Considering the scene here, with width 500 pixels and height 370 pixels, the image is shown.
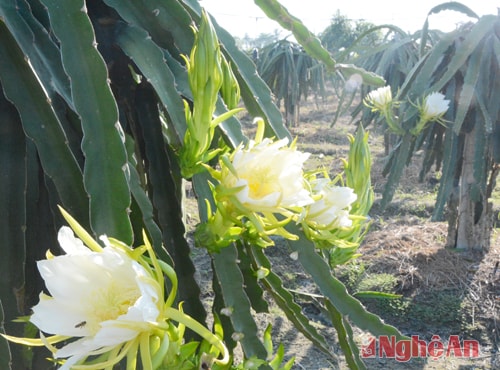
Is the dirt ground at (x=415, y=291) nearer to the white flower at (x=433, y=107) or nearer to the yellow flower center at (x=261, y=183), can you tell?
the white flower at (x=433, y=107)

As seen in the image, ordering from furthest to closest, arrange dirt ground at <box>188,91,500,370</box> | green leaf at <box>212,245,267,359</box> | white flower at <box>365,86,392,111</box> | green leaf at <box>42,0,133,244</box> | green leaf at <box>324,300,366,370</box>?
dirt ground at <box>188,91,500,370</box> < white flower at <box>365,86,392,111</box> < green leaf at <box>324,300,366,370</box> < green leaf at <box>212,245,267,359</box> < green leaf at <box>42,0,133,244</box>

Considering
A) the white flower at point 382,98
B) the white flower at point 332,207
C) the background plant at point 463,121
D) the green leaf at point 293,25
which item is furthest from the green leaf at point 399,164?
the white flower at point 332,207

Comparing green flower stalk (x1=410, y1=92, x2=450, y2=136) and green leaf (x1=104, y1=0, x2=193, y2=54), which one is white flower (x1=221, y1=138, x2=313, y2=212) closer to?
green leaf (x1=104, y1=0, x2=193, y2=54)

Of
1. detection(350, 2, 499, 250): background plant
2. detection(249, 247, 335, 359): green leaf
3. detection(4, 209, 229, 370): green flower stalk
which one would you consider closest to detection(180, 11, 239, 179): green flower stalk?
detection(4, 209, 229, 370): green flower stalk

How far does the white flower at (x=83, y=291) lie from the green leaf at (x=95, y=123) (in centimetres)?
11

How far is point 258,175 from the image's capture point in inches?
16.4

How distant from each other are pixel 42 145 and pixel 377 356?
5.17ft

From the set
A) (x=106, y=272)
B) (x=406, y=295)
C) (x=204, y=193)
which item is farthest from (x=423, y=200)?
(x=106, y=272)

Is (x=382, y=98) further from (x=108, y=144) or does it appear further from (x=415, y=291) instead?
(x=108, y=144)

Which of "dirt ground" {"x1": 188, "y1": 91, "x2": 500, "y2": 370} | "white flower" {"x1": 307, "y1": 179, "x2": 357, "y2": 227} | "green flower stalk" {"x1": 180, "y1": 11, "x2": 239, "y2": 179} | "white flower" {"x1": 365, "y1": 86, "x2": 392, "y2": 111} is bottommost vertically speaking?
"dirt ground" {"x1": 188, "y1": 91, "x2": 500, "y2": 370}

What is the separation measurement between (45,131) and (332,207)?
289mm

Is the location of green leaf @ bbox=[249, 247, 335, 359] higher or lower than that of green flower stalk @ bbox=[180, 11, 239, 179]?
lower

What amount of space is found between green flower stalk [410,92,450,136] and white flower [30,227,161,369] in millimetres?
1597

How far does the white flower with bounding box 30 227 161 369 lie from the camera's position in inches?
13.5
